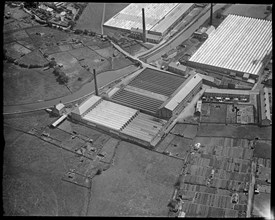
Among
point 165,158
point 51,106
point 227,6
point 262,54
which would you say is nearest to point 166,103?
point 165,158

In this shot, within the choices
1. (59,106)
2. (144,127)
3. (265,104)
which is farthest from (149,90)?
(265,104)

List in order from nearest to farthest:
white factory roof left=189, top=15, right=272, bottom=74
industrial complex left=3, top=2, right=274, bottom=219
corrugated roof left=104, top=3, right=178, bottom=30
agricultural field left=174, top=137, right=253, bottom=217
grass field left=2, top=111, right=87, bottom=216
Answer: agricultural field left=174, top=137, right=253, bottom=217, grass field left=2, top=111, right=87, bottom=216, industrial complex left=3, top=2, right=274, bottom=219, white factory roof left=189, top=15, right=272, bottom=74, corrugated roof left=104, top=3, right=178, bottom=30

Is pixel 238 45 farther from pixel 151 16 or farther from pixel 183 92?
pixel 151 16

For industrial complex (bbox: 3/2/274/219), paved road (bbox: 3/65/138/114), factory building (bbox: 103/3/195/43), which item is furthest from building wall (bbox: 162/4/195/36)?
paved road (bbox: 3/65/138/114)

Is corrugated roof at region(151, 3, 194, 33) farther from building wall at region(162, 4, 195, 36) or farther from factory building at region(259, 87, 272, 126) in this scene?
factory building at region(259, 87, 272, 126)

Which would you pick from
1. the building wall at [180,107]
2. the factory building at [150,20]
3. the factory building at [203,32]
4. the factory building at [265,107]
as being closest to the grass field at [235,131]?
the factory building at [265,107]

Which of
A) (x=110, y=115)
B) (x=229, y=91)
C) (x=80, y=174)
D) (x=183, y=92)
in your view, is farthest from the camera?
(x=229, y=91)
